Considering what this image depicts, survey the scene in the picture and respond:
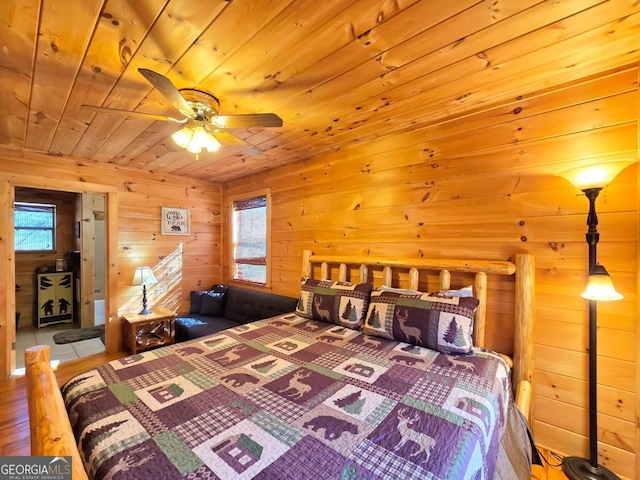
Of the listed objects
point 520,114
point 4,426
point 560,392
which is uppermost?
point 520,114

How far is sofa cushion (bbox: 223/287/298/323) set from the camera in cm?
312

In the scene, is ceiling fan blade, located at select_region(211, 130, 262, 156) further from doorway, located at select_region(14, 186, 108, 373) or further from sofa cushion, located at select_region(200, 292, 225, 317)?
doorway, located at select_region(14, 186, 108, 373)

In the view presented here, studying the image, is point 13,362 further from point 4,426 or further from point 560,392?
point 560,392

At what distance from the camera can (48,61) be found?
146 centimetres

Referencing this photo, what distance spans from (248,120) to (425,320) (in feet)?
5.38

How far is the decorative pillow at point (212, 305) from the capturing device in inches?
143

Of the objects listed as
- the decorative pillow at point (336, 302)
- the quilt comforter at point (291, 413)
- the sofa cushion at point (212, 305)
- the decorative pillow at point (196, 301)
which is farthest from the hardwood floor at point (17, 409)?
the decorative pillow at point (336, 302)

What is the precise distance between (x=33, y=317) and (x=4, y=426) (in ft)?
11.1

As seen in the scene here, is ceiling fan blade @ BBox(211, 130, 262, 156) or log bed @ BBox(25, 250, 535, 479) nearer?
log bed @ BBox(25, 250, 535, 479)

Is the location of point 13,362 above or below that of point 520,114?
below

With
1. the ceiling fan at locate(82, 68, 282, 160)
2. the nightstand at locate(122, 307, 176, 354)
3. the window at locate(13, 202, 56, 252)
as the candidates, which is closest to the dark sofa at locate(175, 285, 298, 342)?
the nightstand at locate(122, 307, 176, 354)

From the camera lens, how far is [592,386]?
157 centimetres

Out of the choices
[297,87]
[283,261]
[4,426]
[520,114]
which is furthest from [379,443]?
[4,426]

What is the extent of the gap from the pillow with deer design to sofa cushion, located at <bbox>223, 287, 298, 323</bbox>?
1.22 metres
